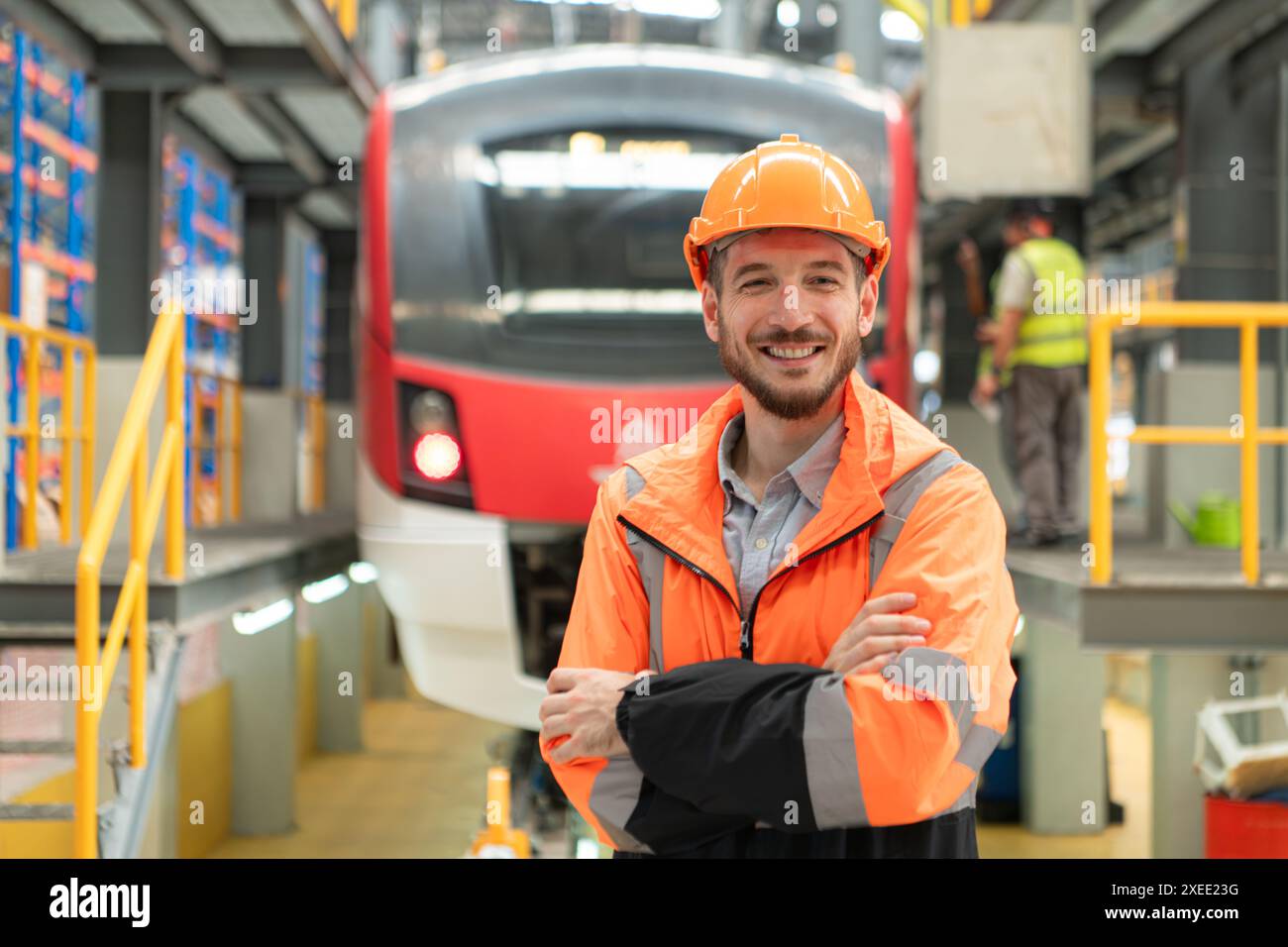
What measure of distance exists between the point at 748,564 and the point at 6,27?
25.6 ft

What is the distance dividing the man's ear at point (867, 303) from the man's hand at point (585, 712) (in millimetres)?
523

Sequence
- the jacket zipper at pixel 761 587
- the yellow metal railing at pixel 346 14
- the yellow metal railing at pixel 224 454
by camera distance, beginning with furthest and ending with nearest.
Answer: the yellow metal railing at pixel 224 454 < the yellow metal railing at pixel 346 14 < the jacket zipper at pixel 761 587

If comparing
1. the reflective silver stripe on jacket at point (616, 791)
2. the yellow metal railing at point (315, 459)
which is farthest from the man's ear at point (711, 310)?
the yellow metal railing at point (315, 459)

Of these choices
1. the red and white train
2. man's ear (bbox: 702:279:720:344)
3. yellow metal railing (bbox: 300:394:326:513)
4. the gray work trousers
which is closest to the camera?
man's ear (bbox: 702:279:720:344)

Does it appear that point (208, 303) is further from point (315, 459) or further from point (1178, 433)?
point (1178, 433)

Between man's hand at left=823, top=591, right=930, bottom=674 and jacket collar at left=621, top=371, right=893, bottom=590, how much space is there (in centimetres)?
11

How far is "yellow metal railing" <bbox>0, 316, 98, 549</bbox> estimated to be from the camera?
5.31 m

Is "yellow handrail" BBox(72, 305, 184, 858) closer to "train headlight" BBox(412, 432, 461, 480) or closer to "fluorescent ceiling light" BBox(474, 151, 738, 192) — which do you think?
"train headlight" BBox(412, 432, 461, 480)

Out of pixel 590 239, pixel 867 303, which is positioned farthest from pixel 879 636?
pixel 590 239

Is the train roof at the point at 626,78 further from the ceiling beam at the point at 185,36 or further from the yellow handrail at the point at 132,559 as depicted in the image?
the ceiling beam at the point at 185,36

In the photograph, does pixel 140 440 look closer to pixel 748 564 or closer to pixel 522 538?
pixel 522 538

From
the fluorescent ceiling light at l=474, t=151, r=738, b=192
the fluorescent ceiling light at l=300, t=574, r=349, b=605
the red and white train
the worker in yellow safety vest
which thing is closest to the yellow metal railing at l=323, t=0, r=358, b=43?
the red and white train

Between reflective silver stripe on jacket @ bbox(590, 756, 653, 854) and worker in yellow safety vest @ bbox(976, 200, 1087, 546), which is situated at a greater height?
worker in yellow safety vest @ bbox(976, 200, 1087, 546)

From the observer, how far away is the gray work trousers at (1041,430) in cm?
550
